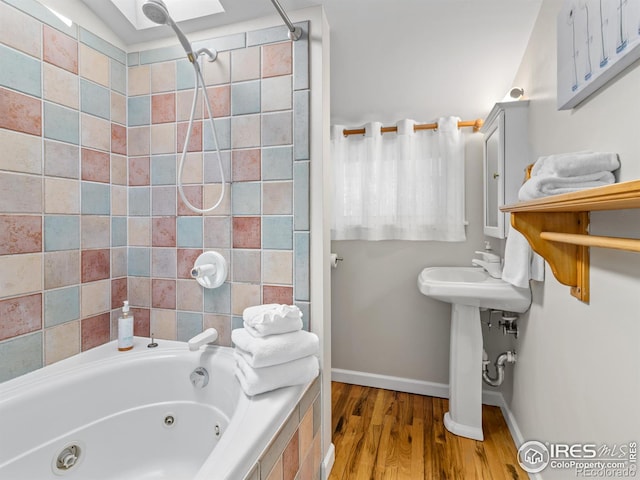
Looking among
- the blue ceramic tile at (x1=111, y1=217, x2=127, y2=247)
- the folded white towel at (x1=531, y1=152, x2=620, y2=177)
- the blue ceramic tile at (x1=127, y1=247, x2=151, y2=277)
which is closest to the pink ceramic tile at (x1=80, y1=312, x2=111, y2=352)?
the blue ceramic tile at (x1=127, y1=247, x2=151, y2=277)

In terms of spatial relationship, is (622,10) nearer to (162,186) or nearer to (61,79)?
(162,186)

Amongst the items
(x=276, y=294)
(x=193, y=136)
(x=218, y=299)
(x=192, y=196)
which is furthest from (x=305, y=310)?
(x=193, y=136)

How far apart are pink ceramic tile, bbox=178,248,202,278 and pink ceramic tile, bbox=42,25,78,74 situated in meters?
0.89

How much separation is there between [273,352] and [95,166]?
1192 millimetres

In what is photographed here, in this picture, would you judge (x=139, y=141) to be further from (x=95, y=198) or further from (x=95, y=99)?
(x=95, y=198)

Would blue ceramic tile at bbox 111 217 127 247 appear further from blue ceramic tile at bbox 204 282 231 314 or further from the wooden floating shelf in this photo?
the wooden floating shelf

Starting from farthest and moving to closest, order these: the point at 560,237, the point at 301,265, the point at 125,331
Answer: the point at 125,331
the point at 301,265
the point at 560,237

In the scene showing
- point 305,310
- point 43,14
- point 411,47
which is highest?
point 411,47

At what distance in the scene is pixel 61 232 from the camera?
137 cm

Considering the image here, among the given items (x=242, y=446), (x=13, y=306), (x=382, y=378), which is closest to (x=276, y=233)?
(x=242, y=446)

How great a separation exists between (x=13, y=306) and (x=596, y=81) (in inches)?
81.3

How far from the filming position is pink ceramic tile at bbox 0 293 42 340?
1.18 meters

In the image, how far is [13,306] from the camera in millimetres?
1211

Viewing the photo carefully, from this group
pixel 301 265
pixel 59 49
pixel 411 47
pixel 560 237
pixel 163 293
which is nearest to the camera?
pixel 560 237
